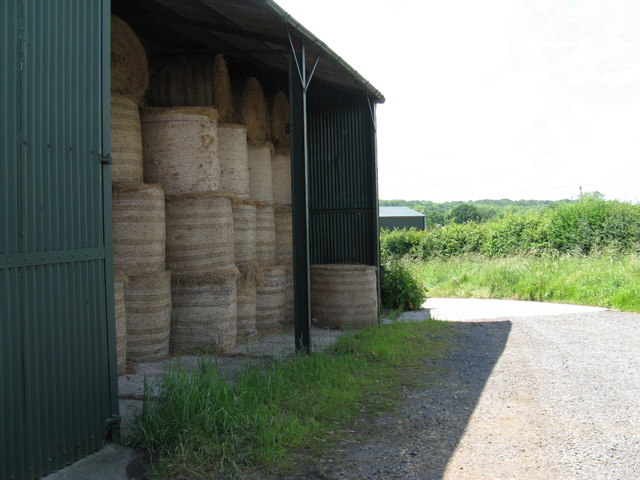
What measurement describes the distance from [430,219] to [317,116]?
78056 mm

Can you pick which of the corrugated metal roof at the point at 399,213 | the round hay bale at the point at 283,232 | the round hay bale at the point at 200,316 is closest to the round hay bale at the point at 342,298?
the round hay bale at the point at 283,232

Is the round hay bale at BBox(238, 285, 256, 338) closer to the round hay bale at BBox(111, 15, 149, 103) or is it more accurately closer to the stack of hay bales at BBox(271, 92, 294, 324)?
Answer: the stack of hay bales at BBox(271, 92, 294, 324)

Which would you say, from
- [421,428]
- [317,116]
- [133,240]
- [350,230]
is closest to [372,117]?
[317,116]

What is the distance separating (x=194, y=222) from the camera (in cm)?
689

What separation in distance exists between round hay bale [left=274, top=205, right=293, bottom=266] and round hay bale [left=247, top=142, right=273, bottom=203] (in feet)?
1.32

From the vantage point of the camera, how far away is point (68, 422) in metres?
3.67

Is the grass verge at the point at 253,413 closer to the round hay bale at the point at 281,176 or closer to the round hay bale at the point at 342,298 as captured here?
the round hay bale at the point at 342,298

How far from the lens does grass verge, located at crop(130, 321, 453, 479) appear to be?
387 cm

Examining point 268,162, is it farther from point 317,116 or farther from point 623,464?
point 623,464

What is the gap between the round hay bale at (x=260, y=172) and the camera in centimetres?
880

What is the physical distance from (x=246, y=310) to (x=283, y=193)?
256 centimetres

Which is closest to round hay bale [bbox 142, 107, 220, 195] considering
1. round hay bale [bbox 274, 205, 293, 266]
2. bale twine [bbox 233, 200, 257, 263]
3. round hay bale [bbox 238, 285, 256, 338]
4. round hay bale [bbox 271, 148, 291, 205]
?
bale twine [bbox 233, 200, 257, 263]

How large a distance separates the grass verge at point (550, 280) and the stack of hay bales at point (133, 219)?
9918mm

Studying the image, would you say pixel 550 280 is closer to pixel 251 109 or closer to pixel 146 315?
pixel 251 109
